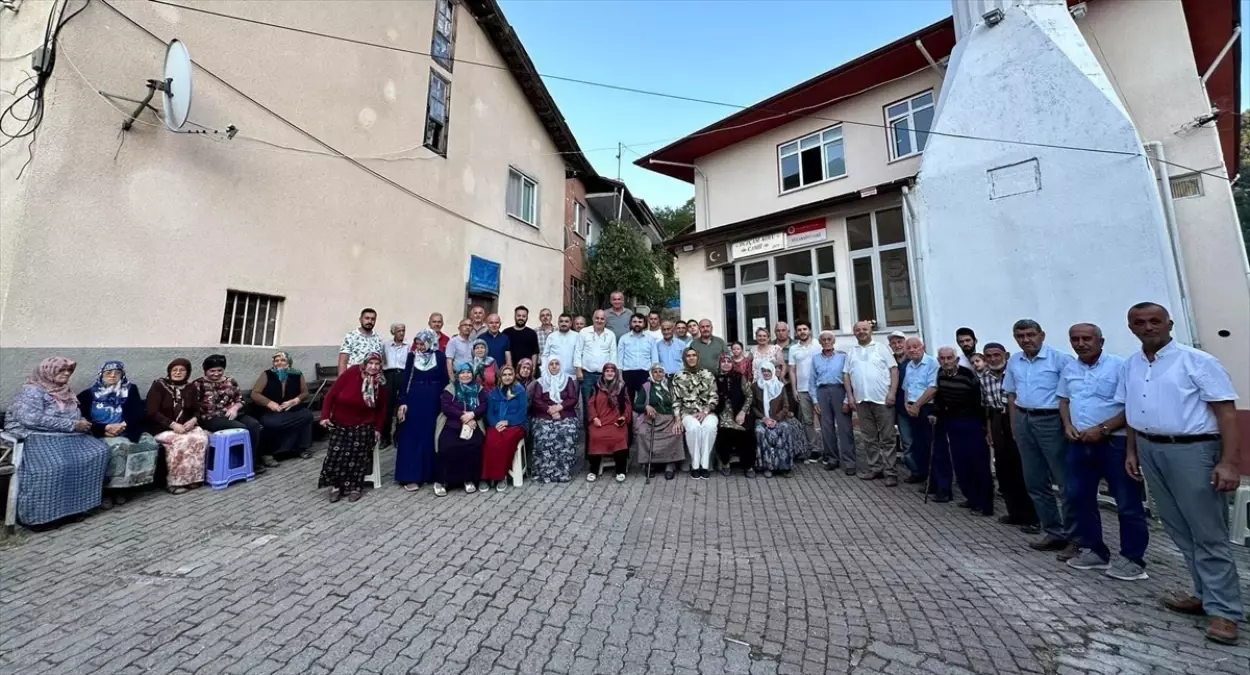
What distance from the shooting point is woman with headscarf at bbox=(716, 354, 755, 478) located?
19.8 ft

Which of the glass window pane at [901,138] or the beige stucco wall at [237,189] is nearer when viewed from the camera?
the beige stucco wall at [237,189]

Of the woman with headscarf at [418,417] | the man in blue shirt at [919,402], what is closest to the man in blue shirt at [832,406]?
the man in blue shirt at [919,402]

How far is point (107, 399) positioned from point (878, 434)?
28.6ft

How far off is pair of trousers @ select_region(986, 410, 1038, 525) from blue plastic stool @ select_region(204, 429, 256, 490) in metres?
8.19

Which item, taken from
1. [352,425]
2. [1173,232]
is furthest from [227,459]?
[1173,232]

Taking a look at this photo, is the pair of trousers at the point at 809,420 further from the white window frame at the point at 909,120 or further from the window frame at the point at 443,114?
the window frame at the point at 443,114

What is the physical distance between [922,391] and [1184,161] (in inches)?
250

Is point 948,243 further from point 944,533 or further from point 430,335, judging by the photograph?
point 430,335

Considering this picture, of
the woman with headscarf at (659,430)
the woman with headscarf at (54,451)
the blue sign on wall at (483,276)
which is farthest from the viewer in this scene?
the blue sign on wall at (483,276)

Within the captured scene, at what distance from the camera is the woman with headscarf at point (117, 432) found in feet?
15.1

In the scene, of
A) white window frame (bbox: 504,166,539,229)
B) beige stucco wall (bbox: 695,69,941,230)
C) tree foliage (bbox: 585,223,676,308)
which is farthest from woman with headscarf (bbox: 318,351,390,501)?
tree foliage (bbox: 585,223,676,308)

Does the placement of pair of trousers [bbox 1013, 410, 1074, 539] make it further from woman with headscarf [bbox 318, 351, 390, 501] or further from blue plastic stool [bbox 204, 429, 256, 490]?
blue plastic stool [bbox 204, 429, 256, 490]

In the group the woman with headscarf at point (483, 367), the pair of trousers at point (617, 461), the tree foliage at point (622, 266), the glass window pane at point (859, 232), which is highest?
the tree foliage at point (622, 266)

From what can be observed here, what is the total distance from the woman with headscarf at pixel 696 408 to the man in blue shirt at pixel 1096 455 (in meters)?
3.35
